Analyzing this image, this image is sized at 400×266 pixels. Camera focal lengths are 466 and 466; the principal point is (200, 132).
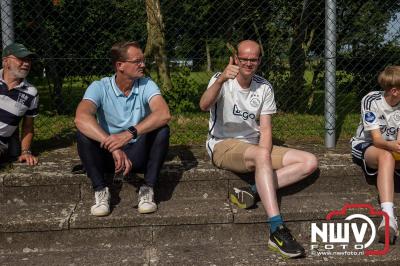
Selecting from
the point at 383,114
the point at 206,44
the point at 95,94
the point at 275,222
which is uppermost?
the point at 206,44

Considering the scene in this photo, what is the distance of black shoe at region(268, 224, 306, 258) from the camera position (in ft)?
9.86

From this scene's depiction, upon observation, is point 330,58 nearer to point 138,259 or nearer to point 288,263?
point 288,263

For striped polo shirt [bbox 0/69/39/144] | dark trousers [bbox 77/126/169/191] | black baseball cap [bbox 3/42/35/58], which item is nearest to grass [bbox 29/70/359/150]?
striped polo shirt [bbox 0/69/39/144]

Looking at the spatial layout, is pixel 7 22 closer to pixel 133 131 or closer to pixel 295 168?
pixel 133 131

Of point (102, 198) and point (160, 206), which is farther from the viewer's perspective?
point (160, 206)

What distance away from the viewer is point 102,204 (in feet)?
11.0

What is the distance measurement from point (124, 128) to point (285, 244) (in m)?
1.49

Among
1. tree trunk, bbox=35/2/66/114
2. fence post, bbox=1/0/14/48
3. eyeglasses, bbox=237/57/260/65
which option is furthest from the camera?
tree trunk, bbox=35/2/66/114

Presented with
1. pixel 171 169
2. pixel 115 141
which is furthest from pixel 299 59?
pixel 115 141

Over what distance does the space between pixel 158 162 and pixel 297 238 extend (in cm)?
116

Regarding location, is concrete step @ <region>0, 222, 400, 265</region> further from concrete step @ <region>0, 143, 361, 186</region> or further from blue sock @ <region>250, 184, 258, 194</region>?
concrete step @ <region>0, 143, 361, 186</region>

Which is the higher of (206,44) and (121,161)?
(206,44)

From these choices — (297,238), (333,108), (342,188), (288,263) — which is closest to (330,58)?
(333,108)

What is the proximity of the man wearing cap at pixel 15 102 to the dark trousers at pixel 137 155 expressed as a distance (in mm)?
868
